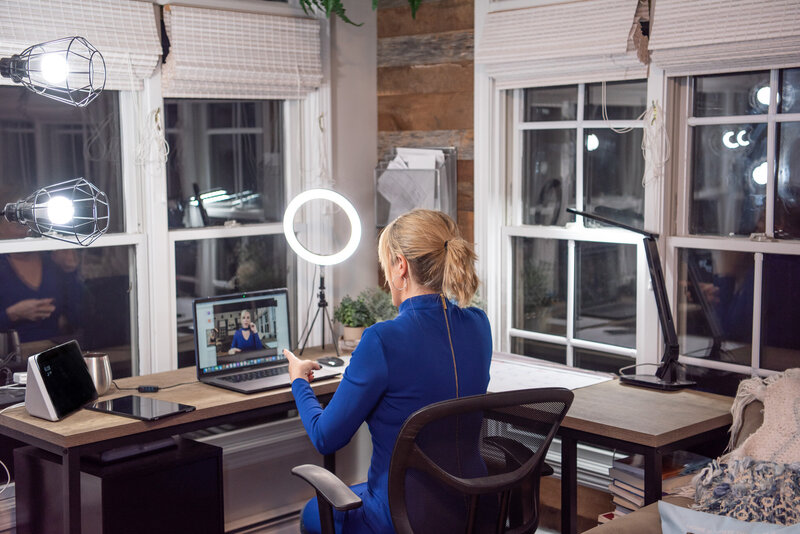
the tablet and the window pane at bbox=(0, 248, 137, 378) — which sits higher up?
the window pane at bbox=(0, 248, 137, 378)

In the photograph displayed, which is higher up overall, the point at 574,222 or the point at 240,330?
the point at 574,222

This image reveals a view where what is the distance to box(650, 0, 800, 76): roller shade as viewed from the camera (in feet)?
9.38

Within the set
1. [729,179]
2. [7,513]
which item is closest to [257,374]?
[7,513]

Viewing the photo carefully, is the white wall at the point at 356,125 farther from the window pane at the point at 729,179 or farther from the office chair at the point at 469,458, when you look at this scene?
the office chair at the point at 469,458

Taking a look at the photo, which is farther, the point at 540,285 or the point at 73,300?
the point at 540,285

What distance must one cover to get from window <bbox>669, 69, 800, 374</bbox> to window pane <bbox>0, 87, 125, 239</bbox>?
6.93ft

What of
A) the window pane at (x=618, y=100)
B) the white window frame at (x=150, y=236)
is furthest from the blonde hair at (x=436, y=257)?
the white window frame at (x=150, y=236)

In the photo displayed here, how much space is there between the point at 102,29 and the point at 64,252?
0.83m

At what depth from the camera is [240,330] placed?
3234mm

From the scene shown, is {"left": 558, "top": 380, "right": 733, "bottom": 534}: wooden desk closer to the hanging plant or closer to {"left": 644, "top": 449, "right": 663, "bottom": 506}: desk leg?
{"left": 644, "top": 449, "right": 663, "bottom": 506}: desk leg

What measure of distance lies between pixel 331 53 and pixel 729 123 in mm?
1745

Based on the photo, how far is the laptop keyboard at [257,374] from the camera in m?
3.13

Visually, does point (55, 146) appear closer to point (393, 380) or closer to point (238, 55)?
point (238, 55)

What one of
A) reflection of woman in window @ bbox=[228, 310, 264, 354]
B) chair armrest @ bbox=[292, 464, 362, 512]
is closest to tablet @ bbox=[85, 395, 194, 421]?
reflection of woman in window @ bbox=[228, 310, 264, 354]
